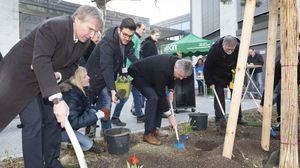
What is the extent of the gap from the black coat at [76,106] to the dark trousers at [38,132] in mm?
654

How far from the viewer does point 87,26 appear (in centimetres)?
272

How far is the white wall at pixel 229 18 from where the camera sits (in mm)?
16430

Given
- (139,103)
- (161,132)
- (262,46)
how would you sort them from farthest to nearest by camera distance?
(262,46)
(139,103)
(161,132)

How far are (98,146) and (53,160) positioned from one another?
3.65 feet

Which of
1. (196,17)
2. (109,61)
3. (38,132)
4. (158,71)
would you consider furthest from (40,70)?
(196,17)

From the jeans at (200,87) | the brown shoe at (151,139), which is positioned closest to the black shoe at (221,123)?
the brown shoe at (151,139)

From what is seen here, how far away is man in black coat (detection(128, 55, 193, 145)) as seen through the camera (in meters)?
4.77

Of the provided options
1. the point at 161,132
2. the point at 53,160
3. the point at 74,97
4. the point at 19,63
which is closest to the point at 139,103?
the point at 161,132

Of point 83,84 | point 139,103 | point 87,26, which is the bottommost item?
point 139,103

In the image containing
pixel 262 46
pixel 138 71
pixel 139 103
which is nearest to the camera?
pixel 138 71

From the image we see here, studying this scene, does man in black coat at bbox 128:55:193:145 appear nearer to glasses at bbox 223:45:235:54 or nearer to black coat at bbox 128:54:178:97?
black coat at bbox 128:54:178:97

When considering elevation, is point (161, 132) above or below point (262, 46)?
below

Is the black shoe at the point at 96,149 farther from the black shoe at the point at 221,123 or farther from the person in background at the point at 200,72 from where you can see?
the person in background at the point at 200,72

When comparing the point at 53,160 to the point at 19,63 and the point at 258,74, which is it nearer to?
the point at 19,63
